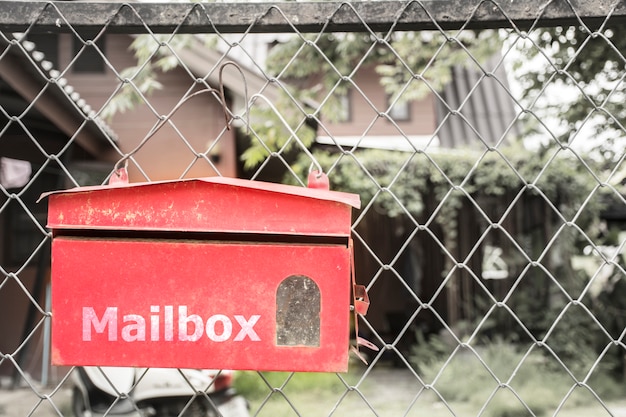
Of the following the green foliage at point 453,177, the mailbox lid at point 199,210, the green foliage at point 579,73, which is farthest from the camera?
the green foliage at point 453,177

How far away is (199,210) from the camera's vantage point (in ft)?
3.16

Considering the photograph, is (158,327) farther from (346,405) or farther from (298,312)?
(346,405)

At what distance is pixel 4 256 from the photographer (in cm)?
648

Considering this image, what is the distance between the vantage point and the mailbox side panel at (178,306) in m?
0.98

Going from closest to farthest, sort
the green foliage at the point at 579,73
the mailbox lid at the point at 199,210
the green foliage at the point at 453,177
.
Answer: the mailbox lid at the point at 199,210
the green foliage at the point at 579,73
the green foliage at the point at 453,177

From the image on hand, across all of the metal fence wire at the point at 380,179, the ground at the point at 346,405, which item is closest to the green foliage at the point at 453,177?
the metal fence wire at the point at 380,179

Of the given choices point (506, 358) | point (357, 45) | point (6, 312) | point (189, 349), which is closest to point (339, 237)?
point (189, 349)

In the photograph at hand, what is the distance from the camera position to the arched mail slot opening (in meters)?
0.97

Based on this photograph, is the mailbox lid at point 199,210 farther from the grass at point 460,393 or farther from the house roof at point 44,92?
the grass at point 460,393

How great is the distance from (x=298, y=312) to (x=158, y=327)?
0.67ft

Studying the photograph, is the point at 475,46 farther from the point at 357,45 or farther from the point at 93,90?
the point at 93,90

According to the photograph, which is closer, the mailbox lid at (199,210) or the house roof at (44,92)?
the mailbox lid at (199,210)

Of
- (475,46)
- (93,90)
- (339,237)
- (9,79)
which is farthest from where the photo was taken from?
(93,90)

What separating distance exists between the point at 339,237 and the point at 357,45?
358cm
